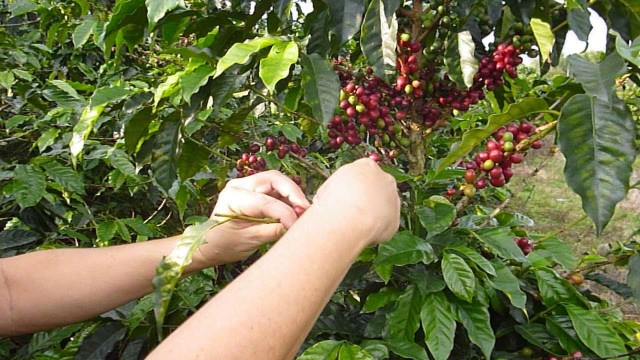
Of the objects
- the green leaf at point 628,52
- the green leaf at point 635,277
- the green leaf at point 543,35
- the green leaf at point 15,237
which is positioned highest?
the green leaf at point 628,52

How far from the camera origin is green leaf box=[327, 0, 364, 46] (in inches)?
40.7

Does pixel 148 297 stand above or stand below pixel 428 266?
below

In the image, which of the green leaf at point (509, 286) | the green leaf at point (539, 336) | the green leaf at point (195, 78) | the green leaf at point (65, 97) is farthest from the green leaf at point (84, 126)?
the green leaf at point (539, 336)

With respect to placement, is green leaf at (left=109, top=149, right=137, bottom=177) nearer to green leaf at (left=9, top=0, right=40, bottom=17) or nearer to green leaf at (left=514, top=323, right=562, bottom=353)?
green leaf at (left=9, top=0, right=40, bottom=17)

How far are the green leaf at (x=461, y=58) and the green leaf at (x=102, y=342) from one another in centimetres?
97

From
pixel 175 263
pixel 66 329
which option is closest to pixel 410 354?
pixel 175 263

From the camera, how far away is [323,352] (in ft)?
3.40

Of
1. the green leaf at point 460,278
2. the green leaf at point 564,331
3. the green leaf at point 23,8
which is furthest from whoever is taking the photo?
the green leaf at point 23,8

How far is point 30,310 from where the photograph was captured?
3.80 feet

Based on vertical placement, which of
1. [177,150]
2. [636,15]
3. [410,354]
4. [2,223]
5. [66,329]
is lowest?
[2,223]

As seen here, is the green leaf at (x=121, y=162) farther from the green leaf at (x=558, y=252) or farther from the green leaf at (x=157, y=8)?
the green leaf at (x=558, y=252)

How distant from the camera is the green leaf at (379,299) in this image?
119 centimetres

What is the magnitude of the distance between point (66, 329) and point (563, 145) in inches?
49.9

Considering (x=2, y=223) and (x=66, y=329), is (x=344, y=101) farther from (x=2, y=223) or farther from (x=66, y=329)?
(x=2, y=223)
